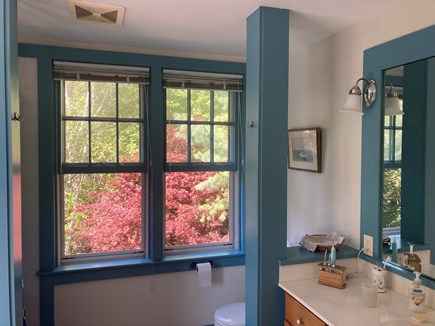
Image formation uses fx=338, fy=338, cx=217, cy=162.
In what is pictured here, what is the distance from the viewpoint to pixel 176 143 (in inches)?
116

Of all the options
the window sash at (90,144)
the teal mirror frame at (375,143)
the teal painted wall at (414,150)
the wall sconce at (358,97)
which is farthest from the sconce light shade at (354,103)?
the window sash at (90,144)

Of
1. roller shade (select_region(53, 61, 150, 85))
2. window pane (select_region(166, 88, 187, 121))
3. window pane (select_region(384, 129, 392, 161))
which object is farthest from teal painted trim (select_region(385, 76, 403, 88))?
roller shade (select_region(53, 61, 150, 85))

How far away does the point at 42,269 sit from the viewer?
2561 millimetres

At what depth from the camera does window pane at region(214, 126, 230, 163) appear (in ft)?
10.0

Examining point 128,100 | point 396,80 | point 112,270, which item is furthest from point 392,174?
point 112,270

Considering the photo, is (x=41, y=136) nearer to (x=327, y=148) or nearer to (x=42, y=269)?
(x=42, y=269)

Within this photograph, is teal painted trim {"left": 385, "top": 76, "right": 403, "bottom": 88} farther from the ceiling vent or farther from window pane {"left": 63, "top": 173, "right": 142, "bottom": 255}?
window pane {"left": 63, "top": 173, "right": 142, "bottom": 255}

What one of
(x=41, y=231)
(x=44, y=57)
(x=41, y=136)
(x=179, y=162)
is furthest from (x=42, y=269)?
(x=44, y=57)

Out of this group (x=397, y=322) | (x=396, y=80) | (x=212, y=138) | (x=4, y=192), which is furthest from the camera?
(x=212, y=138)

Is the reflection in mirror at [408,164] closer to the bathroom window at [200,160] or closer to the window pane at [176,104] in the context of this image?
the bathroom window at [200,160]

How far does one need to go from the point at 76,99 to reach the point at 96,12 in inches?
34.6

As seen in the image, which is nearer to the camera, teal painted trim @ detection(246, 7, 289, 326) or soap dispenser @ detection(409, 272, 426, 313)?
soap dispenser @ detection(409, 272, 426, 313)

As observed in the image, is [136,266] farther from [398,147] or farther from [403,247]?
[398,147]

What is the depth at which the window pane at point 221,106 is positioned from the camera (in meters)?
3.04
